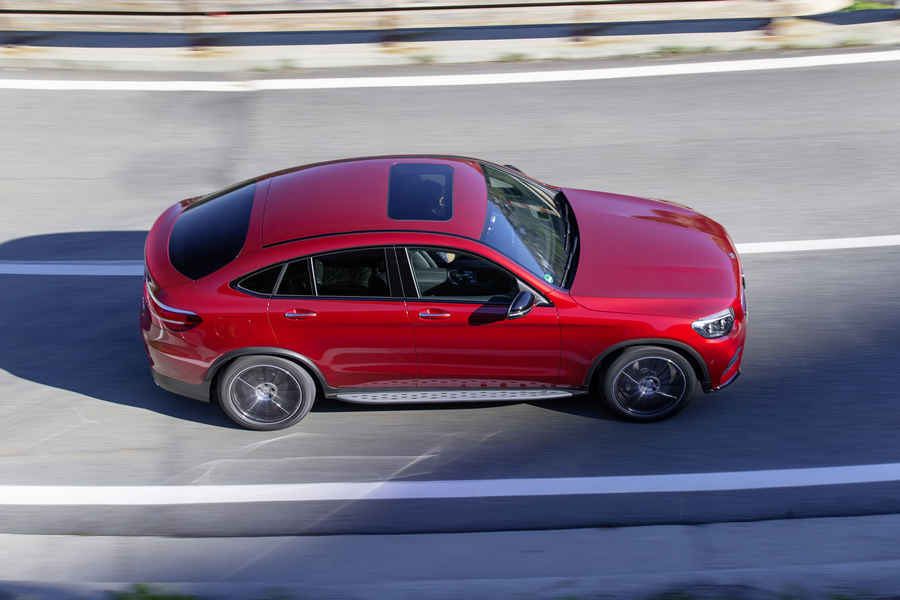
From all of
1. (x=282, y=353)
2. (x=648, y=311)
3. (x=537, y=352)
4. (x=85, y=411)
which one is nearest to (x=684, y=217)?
(x=648, y=311)

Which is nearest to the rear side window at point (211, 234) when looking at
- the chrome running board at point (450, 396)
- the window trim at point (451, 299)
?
the window trim at point (451, 299)

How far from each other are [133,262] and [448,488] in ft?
14.0

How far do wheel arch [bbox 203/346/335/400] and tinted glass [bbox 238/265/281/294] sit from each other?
40 cm

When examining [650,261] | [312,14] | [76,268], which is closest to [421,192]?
[650,261]

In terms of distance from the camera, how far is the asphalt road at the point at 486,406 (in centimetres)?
614

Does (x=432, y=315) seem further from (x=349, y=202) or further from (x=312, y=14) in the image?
(x=312, y=14)

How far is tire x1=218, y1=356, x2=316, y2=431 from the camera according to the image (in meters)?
6.41

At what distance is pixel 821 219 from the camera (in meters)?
9.12

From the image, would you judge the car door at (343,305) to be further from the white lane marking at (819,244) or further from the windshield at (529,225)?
the white lane marking at (819,244)

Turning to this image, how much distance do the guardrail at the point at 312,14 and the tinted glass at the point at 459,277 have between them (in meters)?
7.85

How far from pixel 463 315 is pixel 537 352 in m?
0.56

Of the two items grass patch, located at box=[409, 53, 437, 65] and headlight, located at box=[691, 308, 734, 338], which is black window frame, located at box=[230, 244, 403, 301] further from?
grass patch, located at box=[409, 53, 437, 65]

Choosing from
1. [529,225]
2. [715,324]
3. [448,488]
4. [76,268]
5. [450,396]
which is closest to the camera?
[448,488]

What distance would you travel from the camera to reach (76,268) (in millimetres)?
8695
